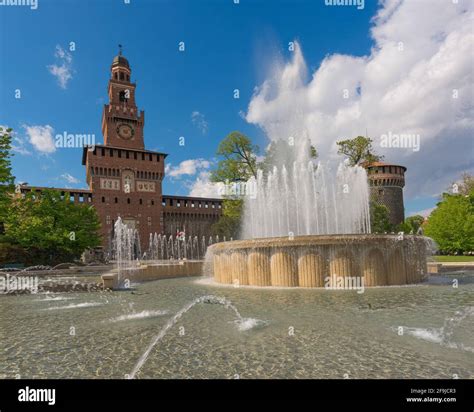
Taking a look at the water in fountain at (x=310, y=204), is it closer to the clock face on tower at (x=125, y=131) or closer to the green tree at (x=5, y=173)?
the green tree at (x=5, y=173)

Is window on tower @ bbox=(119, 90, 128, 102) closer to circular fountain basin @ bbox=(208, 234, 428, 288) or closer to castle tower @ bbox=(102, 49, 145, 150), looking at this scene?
castle tower @ bbox=(102, 49, 145, 150)

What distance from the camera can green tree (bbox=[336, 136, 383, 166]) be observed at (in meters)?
30.3

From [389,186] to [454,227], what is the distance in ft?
72.1

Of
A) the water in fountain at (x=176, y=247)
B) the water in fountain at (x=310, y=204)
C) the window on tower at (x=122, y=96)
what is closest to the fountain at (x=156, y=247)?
the water in fountain at (x=176, y=247)

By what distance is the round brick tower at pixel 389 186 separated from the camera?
48.3 m

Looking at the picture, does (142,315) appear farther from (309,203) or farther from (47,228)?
(47,228)

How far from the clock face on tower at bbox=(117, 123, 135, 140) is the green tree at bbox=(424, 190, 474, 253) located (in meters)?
38.8

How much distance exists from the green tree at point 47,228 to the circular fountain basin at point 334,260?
63.4 feet

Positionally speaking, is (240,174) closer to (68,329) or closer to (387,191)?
(68,329)

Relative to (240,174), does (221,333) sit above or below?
below

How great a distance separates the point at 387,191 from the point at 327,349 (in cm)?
4935

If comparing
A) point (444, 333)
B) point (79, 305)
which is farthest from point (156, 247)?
point (444, 333)
